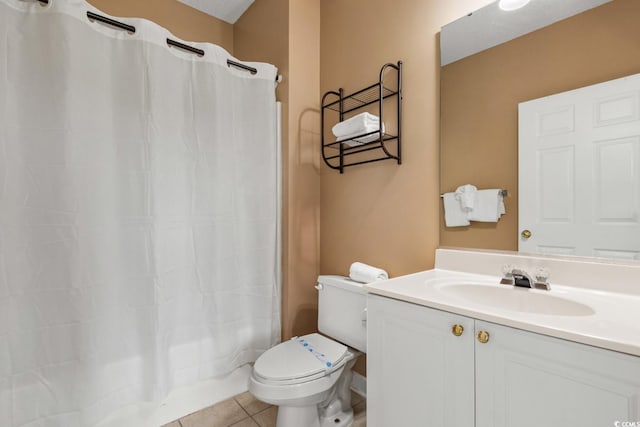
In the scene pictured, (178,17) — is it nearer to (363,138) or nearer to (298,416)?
(363,138)

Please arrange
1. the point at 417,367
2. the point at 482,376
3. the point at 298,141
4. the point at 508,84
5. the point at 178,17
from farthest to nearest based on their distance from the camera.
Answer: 1. the point at 178,17
2. the point at 298,141
3. the point at 508,84
4. the point at 417,367
5. the point at 482,376

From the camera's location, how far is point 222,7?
2.12 meters

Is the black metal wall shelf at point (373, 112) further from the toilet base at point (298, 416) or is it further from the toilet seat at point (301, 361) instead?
the toilet base at point (298, 416)

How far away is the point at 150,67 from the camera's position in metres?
1.38

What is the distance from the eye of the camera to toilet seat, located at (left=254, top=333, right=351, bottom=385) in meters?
1.20

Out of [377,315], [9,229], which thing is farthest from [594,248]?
[9,229]

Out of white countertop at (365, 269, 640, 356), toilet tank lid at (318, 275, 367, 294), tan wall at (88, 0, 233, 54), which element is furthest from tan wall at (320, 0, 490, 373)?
tan wall at (88, 0, 233, 54)

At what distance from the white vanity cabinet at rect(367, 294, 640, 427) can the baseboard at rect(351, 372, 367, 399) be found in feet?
2.18

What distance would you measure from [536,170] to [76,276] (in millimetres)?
1921

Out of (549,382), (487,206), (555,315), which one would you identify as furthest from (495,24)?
(549,382)

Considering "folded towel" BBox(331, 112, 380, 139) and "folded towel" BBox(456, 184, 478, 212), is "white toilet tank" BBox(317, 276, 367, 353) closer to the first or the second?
"folded towel" BBox(456, 184, 478, 212)

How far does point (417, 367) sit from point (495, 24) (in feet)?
4.48

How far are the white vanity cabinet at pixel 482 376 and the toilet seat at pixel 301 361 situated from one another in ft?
0.95

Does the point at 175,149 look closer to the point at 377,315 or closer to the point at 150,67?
the point at 150,67
